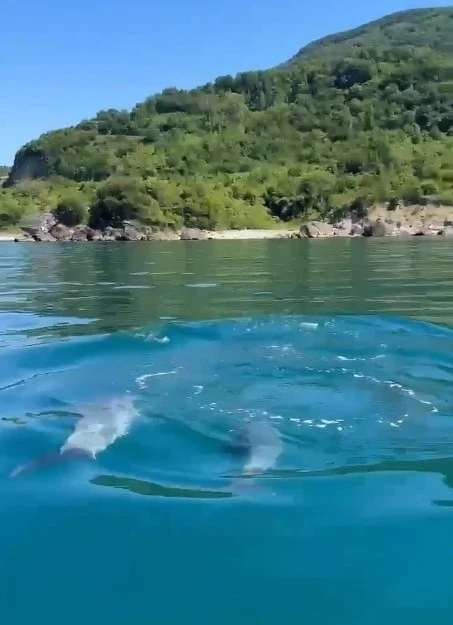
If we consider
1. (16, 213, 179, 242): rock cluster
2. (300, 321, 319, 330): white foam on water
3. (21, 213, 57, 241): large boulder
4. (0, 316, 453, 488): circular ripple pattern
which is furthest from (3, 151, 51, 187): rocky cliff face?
(0, 316, 453, 488): circular ripple pattern

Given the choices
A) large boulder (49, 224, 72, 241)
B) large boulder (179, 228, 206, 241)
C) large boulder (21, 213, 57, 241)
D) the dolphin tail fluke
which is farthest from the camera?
large boulder (179, 228, 206, 241)

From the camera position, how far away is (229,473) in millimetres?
6469

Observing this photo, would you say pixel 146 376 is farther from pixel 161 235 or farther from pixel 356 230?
pixel 161 235

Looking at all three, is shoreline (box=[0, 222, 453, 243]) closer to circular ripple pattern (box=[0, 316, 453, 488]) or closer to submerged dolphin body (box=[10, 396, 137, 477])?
circular ripple pattern (box=[0, 316, 453, 488])

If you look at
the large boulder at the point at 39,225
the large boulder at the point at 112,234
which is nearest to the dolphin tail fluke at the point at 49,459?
the large boulder at the point at 112,234

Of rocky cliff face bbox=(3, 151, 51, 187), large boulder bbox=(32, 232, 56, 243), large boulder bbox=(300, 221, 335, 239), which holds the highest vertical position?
rocky cliff face bbox=(3, 151, 51, 187)

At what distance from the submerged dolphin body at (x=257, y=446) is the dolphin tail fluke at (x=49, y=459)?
135 cm

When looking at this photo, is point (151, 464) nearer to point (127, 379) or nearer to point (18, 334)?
point (127, 379)

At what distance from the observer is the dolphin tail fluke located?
6.68 m

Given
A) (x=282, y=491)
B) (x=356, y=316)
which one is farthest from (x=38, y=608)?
(x=356, y=316)

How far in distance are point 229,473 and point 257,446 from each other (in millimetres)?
645

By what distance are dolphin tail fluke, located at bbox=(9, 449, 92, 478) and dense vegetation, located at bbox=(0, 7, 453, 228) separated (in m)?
86.9

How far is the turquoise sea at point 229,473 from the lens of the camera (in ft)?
14.8

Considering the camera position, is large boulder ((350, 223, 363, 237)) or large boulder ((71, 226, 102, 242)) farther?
large boulder ((71, 226, 102, 242))
